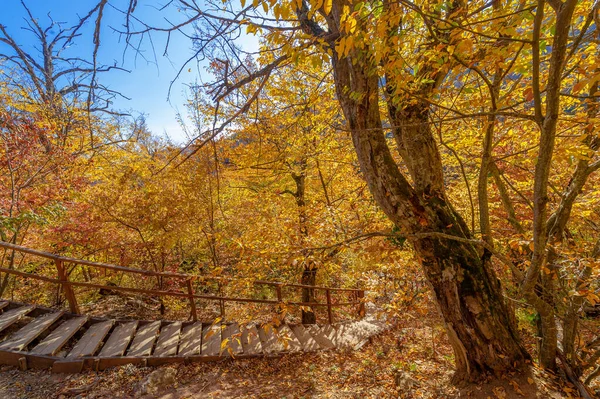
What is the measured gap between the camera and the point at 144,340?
12.6ft

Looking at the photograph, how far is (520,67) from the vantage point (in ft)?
6.33


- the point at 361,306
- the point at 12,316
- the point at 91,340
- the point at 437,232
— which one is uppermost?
the point at 437,232

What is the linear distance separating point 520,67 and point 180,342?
524 cm

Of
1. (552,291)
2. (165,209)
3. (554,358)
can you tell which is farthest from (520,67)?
(165,209)

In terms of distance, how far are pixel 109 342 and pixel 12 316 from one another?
4.54ft

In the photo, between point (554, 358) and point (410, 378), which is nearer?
point (554, 358)

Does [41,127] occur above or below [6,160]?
above

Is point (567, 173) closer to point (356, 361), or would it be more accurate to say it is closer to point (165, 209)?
point (356, 361)

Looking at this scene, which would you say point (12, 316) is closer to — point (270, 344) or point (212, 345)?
point (212, 345)

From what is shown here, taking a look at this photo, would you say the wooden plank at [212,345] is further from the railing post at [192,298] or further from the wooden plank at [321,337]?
the wooden plank at [321,337]

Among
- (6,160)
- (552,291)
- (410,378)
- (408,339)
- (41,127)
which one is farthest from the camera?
(408,339)

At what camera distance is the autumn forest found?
2043mm

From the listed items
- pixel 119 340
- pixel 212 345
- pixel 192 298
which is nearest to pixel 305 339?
pixel 212 345

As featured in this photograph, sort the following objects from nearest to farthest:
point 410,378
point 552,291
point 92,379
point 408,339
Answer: point 552,291 → point 92,379 → point 410,378 → point 408,339
